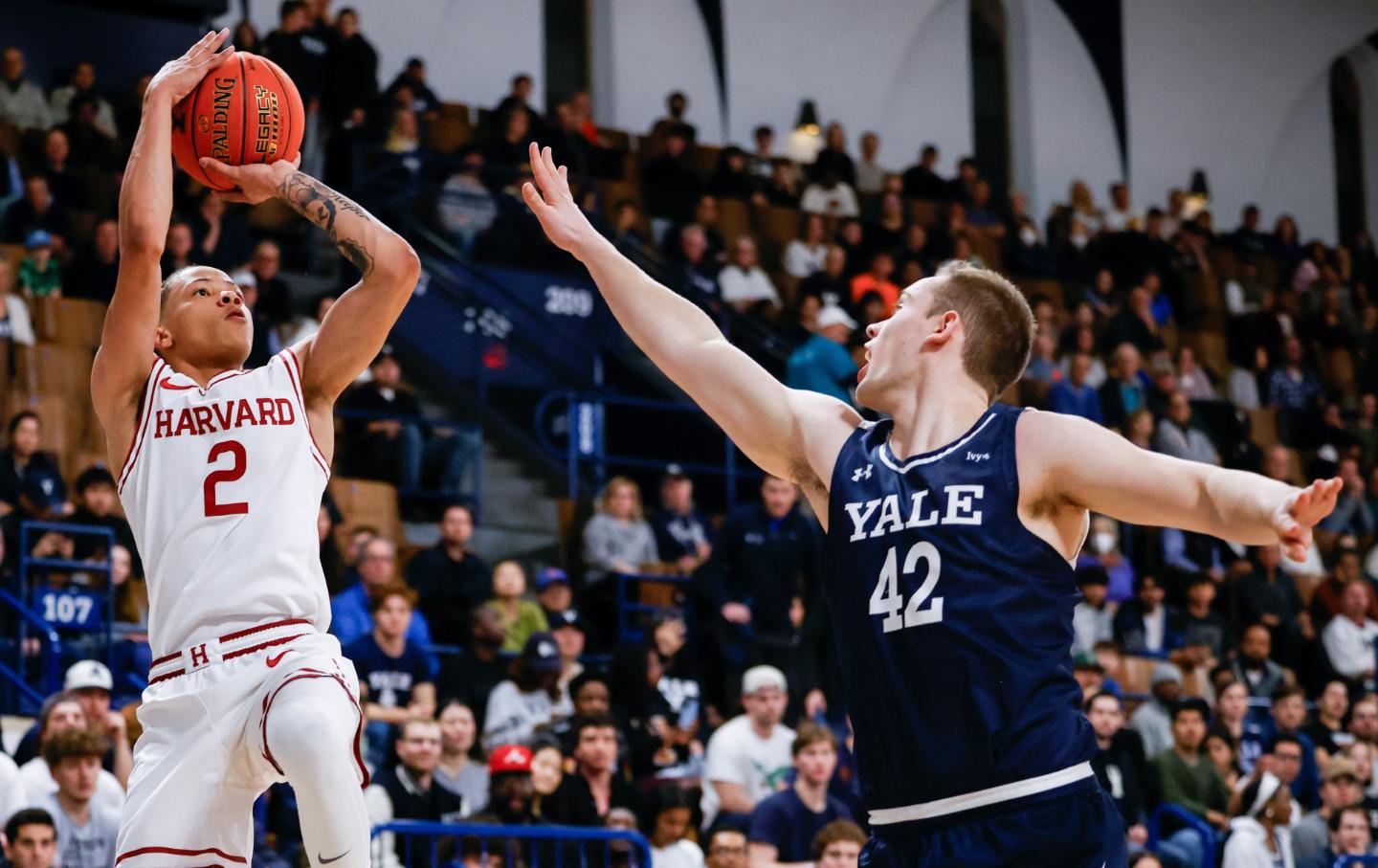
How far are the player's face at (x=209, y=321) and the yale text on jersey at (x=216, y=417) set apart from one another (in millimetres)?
274

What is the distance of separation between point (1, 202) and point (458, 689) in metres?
5.49

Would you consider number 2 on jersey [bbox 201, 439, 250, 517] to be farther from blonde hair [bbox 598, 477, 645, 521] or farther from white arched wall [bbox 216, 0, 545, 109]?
white arched wall [bbox 216, 0, 545, 109]

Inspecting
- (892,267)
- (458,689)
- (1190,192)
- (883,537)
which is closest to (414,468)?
(458,689)

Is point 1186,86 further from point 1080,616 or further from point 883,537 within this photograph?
point 883,537

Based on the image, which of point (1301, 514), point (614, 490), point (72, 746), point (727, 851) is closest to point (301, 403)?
point (1301, 514)

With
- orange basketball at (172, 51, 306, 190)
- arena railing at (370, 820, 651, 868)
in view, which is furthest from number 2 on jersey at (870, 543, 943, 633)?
arena railing at (370, 820, 651, 868)

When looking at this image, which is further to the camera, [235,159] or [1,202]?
[1,202]

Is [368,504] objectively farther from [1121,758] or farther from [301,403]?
[301,403]

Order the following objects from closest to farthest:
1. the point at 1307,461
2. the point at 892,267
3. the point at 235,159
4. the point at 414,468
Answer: the point at 235,159 → the point at 414,468 → the point at 892,267 → the point at 1307,461

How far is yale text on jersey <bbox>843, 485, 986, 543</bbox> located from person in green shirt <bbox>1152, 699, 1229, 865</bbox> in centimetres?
840

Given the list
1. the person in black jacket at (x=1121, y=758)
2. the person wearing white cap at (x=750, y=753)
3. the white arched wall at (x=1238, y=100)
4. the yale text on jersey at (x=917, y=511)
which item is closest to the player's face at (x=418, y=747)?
the person wearing white cap at (x=750, y=753)

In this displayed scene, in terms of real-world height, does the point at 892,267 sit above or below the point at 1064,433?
above

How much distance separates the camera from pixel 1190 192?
24.1 meters

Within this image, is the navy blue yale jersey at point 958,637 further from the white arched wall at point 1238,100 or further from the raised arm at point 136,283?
the white arched wall at point 1238,100
